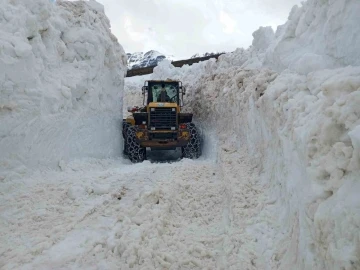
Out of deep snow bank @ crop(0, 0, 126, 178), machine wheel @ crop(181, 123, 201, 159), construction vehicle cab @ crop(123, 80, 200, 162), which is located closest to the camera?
deep snow bank @ crop(0, 0, 126, 178)

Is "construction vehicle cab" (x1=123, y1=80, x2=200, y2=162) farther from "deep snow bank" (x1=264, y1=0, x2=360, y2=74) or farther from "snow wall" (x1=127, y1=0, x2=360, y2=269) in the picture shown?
"deep snow bank" (x1=264, y1=0, x2=360, y2=74)

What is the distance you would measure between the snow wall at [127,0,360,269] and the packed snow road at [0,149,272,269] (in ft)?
1.61

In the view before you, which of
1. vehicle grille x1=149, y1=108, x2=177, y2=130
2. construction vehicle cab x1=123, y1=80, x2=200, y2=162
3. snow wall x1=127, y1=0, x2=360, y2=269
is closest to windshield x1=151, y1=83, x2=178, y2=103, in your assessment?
construction vehicle cab x1=123, y1=80, x2=200, y2=162

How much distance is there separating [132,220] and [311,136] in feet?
8.68

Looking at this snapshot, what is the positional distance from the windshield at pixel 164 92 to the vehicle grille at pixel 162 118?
1004mm

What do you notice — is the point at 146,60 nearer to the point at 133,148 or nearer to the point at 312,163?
the point at 133,148

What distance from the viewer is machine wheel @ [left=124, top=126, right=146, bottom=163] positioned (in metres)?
10.9

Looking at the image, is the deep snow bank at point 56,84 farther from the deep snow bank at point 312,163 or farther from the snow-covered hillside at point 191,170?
the deep snow bank at point 312,163

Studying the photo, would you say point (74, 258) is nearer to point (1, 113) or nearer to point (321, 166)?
point (321, 166)

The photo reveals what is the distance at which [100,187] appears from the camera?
5.92 m

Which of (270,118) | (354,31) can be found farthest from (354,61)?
(270,118)

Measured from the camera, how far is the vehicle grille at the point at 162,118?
11477 mm

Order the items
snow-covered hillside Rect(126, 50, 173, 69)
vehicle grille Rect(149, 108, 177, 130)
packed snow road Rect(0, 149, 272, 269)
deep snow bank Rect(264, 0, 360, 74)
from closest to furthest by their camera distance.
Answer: packed snow road Rect(0, 149, 272, 269)
deep snow bank Rect(264, 0, 360, 74)
vehicle grille Rect(149, 108, 177, 130)
snow-covered hillside Rect(126, 50, 173, 69)

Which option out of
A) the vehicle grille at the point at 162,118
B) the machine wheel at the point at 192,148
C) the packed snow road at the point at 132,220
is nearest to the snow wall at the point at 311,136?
the packed snow road at the point at 132,220
